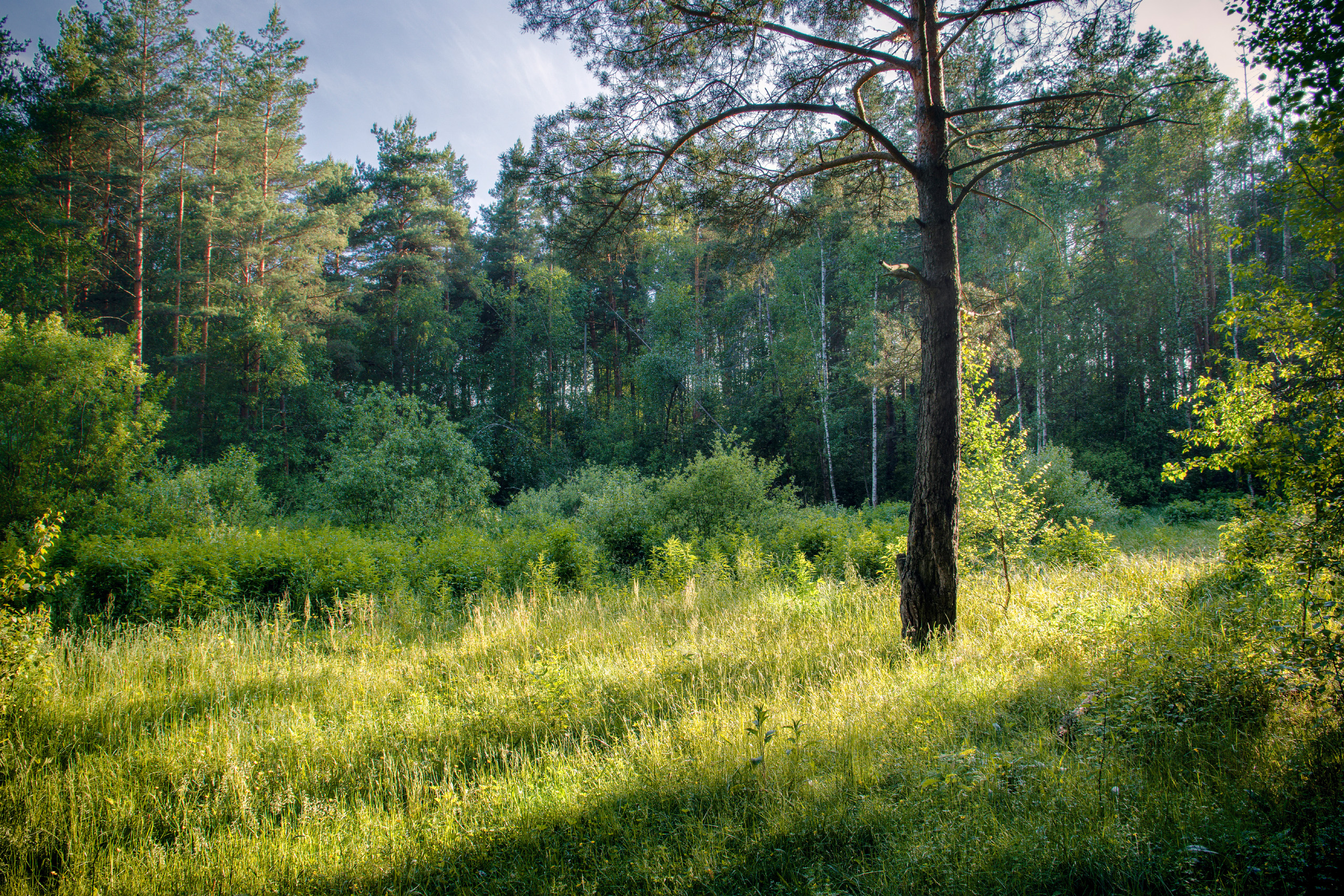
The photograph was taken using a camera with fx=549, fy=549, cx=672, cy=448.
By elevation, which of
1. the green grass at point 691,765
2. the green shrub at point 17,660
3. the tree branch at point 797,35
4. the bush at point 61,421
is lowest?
the green grass at point 691,765

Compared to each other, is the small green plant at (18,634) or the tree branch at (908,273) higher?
the tree branch at (908,273)

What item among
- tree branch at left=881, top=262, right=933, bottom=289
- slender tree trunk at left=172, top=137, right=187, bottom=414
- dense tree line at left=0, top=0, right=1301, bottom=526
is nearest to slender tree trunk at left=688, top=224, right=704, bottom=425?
dense tree line at left=0, top=0, right=1301, bottom=526

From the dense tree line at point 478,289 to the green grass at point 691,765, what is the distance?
12.4 meters

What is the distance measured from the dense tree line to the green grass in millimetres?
12385

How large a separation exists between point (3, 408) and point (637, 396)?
84.5ft

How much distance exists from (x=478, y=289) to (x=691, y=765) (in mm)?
33229

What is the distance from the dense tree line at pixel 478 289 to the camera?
64.0 feet

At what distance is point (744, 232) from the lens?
6.30 m

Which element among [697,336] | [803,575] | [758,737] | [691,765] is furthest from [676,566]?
[697,336]

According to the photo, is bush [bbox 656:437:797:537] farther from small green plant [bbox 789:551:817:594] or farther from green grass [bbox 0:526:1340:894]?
green grass [bbox 0:526:1340:894]

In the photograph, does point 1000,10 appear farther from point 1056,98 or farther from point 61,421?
point 61,421

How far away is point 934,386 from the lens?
4953 mm

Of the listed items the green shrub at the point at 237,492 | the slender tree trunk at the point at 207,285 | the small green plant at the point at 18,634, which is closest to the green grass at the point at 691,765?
the small green plant at the point at 18,634

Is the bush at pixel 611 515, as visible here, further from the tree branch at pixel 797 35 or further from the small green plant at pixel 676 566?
the tree branch at pixel 797 35
